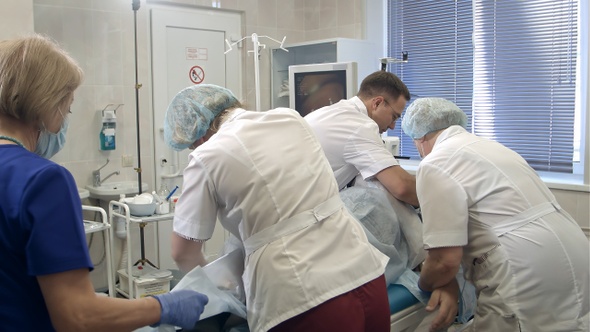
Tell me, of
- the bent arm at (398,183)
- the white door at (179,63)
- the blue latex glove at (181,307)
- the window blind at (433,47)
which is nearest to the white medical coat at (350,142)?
the bent arm at (398,183)

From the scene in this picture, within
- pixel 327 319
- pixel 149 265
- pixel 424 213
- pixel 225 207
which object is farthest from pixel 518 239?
pixel 149 265

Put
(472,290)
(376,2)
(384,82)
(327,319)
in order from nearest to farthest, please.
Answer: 1. (327,319)
2. (472,290)
3. (384,82)
4. (376,2)

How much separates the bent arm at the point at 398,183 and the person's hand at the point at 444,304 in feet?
1.10

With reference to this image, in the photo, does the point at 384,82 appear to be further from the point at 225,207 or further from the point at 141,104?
the point at 141,104

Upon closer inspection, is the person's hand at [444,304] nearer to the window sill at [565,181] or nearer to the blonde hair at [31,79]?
the blonde hair at [31,79]

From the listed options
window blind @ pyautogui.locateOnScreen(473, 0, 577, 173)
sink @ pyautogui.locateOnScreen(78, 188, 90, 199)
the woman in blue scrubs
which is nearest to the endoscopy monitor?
window blind @ pyautogui.locateOnScreen(473, 0, 577, 173)

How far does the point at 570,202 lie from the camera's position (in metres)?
3.46

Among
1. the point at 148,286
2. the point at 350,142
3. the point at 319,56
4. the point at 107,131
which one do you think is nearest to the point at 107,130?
the point at 107,131

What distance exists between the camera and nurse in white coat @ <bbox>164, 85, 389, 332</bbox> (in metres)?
1.42

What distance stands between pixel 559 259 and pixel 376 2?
3393 millimetres

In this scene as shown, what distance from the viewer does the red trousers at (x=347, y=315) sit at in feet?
4.67

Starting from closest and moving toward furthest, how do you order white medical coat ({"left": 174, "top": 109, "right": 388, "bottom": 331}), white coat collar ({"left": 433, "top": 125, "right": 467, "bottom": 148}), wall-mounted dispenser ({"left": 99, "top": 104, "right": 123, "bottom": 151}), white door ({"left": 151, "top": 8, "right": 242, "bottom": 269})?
white medical coat ({"left": 174, "top": 109, "right": 388, "bottom": 331}) → white coat collar ({"left": 433, "top": 125, "right": 467, "bottom": 148}) → wall-mounted dispenser ({"left": 99, "top": 104, "right": 123, "bottom": 151}) → white door ({"left": 151, "top": 8, "right": 242, "bottom": 269})

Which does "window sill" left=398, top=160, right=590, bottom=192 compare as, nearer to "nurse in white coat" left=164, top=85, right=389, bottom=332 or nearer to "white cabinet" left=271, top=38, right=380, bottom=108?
"white cabinet" left=271, top=38, right=380, bottom=108

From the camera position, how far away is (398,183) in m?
2.03
